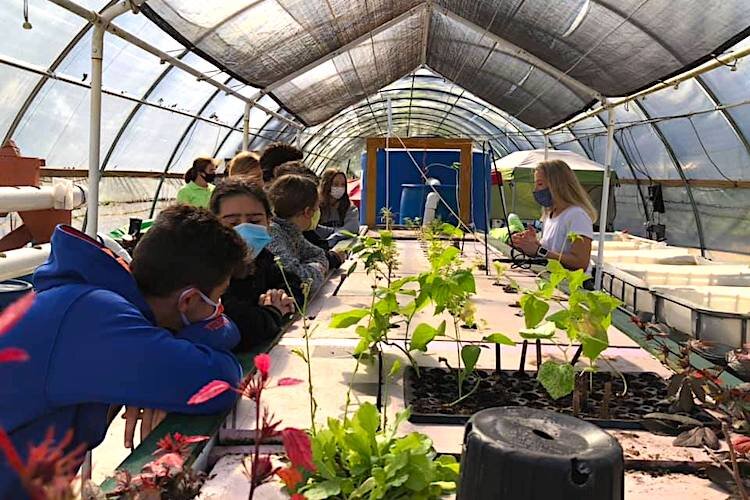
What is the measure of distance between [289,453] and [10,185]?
316 centimetres

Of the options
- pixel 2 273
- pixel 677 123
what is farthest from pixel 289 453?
pixel 677 123

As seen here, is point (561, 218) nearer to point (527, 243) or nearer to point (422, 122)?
point (527, 243)

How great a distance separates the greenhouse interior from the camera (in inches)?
37.6

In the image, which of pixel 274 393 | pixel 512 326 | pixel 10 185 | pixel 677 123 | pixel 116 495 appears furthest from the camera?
pixel 677 123

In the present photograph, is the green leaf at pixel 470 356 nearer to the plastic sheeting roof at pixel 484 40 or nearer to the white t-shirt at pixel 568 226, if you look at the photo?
the white t-shirt at pixel 568 226

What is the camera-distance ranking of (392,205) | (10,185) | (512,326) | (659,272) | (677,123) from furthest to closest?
(677,123) < (392,205) < (659,272) < (10,185) < (512,326)

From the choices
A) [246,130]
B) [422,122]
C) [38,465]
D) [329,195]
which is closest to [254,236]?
[38,465]

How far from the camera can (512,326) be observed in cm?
241

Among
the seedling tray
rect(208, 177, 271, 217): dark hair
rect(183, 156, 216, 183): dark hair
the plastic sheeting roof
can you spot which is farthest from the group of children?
the plastic sheeting roof

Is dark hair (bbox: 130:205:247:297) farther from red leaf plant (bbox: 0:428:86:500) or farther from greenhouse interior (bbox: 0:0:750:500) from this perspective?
red leaf plant (bbox: 0:428:86:500)

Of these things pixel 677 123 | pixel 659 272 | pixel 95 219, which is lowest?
pixel 659 272

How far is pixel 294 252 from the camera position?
9.02 ft

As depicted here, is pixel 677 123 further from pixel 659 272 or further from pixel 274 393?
pixel 274 393

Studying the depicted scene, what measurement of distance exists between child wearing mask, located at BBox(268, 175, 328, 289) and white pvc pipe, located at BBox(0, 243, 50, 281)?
4.03 feet
